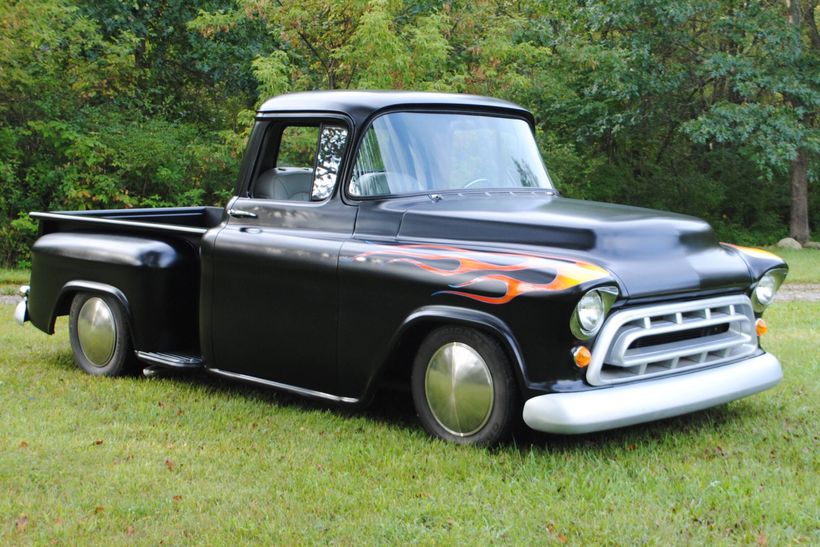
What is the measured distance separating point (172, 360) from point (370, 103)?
6.80 ft

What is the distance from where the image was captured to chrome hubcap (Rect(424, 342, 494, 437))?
502 cm

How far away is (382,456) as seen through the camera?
16.4ft

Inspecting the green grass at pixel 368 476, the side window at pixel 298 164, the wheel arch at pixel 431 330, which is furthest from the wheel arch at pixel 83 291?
the wheel arch at pixel 431 330

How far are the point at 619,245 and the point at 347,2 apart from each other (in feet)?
31.4

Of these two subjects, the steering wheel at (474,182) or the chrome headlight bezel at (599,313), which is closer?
the chrome headlight bezel at (599,313)

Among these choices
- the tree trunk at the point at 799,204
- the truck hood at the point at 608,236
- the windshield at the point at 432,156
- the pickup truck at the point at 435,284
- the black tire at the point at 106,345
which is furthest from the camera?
the tree trunk at the point at 799,204

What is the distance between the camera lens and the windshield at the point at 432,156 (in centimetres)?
575

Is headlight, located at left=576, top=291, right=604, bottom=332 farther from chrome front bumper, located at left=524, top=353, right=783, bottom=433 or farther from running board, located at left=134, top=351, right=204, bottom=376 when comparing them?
running board, located at left=134, top=351, right=204, bottom=376

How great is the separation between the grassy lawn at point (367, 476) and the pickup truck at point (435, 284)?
0.77 ft

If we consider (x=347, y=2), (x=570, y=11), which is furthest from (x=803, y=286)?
(x=570, y=11)

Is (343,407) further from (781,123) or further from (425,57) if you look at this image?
(781,123)

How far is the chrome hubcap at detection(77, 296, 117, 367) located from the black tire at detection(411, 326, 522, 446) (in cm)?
256

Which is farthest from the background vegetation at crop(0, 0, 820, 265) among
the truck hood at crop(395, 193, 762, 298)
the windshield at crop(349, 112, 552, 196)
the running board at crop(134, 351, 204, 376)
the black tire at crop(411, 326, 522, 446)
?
the black tire at crop(411, 326, 522, 446)

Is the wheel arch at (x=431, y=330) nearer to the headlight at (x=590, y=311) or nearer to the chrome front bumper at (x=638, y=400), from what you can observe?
the chrome front bumper at (x=638, y=400)
